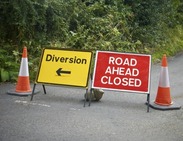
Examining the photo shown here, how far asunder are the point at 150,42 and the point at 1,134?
10.3 m

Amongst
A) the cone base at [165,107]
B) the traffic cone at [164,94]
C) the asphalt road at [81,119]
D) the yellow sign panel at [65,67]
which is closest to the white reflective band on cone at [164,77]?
the traffic cone at [164,94]

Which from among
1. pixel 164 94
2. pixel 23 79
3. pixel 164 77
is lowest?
pixel 164 94

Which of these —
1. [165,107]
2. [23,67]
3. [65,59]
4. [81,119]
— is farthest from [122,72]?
[23,67]

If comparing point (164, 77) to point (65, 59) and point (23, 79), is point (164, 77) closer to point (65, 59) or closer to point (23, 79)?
point (65, 59)

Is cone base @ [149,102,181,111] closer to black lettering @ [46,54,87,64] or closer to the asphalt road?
the asphalt road

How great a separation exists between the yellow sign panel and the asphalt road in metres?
0.40

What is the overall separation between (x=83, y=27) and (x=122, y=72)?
5102mm

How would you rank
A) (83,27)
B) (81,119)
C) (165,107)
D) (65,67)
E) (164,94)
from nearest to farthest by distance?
(81,119) < (165,107) < (164,94) < (65,67) < (83,27)

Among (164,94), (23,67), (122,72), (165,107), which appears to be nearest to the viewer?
(165,107)

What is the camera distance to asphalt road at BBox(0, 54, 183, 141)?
17.8ft

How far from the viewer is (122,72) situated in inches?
283

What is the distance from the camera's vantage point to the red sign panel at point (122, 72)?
7105 millimetres

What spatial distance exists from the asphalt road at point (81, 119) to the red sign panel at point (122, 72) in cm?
39

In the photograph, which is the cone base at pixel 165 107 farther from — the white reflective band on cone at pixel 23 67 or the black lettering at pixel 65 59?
the white reflective band on cone at pixel 23 67
